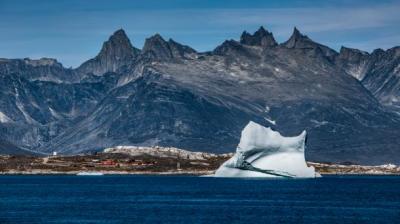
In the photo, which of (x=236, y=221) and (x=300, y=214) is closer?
(x=236, y=221)

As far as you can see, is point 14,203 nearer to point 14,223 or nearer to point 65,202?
point 65,202

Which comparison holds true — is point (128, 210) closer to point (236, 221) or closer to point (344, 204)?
point (236, 221)

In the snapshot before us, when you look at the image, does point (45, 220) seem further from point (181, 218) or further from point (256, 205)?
point (256, 205)

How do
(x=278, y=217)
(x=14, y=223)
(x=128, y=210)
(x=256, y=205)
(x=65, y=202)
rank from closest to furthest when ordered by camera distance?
1. (x=14, y=223)
2. (x=278, y=217)
3. (x=128, y=210)
4. (x=256, y=205)
5. (x=65, y=202)

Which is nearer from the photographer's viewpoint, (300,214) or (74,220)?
(74,220)

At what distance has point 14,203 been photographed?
190m

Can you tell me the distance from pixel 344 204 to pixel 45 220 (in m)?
63.6

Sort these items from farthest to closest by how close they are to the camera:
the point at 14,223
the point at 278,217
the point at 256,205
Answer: the point at 256,205, the point at 278,217, the point at 14,223

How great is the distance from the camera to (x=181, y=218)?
6073 inches

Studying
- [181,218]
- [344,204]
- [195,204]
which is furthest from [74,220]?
[344,204]

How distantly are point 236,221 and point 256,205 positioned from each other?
119 ft

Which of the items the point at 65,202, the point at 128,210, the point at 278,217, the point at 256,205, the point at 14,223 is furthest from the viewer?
the point at 65,202

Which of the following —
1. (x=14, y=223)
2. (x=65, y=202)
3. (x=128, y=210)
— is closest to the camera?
(x=14, y=223)

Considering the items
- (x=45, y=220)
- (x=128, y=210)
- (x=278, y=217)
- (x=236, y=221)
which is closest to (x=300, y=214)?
(x=278, y=217)
